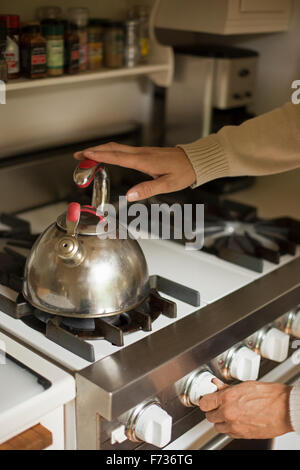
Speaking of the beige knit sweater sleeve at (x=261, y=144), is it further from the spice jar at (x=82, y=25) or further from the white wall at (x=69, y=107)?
the white wall at (x=69, y=107)

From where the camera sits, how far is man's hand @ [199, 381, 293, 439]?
0.97 metres

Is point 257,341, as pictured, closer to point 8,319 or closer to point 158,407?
point 158,407

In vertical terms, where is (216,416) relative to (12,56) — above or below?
below

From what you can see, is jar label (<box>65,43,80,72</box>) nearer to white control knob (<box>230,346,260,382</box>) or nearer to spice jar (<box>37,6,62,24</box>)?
spice jar (<box>37,6,62,24</box>)

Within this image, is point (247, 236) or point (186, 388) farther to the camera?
point (247, 236)

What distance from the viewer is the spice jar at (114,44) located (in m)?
1.50

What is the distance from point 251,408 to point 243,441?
39cm

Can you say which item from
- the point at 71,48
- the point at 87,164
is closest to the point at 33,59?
the point at 71,48

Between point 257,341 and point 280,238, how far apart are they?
35 centimetres

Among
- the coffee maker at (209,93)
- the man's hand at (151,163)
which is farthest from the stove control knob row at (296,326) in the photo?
the coffee maker at (209,93)

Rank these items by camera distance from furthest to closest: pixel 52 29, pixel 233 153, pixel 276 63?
pixel 276 63 → pixel 52 29 → pixel 233 153

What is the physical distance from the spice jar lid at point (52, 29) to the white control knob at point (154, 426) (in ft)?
2.81

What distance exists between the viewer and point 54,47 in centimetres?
133

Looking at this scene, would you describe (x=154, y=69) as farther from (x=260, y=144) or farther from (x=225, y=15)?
(x=260, y=144)
